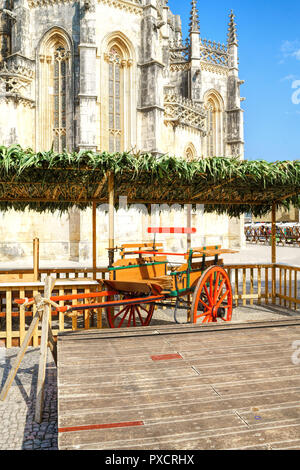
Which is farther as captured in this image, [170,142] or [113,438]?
[170,142]

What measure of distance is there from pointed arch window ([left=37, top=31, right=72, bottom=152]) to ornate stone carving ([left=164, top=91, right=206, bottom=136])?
584 cm

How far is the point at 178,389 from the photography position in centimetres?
279

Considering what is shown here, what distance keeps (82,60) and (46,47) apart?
8.73 feet

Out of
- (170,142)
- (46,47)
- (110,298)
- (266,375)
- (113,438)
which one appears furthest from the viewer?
(170,142)

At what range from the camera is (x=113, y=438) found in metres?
2.13

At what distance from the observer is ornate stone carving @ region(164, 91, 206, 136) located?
2255 centimetres

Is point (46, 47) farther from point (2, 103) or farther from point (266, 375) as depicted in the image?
point (266, 375)

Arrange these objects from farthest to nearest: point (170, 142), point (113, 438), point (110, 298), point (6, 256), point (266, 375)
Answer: point (170, 142) < point (6, 256) < point (110, 298) < point (266, 375) < point (113, 438)

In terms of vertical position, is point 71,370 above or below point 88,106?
below

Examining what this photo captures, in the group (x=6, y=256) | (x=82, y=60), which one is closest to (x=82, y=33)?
(x=82, y=60)

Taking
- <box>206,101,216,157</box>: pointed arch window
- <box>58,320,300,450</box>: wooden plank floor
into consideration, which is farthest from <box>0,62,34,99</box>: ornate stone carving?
<box>58,320,300,450</box>: wooden plank floor

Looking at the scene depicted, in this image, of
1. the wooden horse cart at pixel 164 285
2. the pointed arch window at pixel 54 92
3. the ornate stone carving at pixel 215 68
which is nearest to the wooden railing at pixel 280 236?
the ornate stone carving at pixel 215 68

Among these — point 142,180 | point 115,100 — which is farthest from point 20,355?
point 115,100

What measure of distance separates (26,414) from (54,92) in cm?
1905
